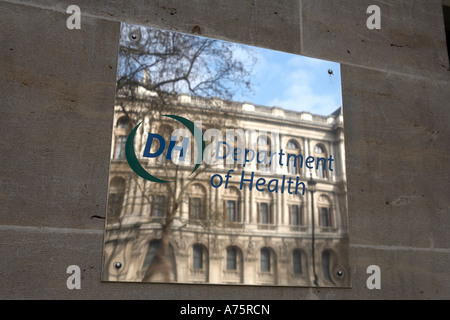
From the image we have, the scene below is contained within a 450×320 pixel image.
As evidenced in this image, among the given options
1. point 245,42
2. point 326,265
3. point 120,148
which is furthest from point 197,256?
point 245,42

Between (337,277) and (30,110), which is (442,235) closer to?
(337,277)

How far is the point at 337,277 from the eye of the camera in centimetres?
426

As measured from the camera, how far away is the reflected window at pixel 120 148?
12.6 feet

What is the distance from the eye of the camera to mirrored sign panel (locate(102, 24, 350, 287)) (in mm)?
3799

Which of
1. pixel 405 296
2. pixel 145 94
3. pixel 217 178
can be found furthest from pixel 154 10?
pixel 405 296

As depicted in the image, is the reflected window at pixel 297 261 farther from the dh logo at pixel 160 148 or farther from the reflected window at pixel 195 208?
the dh logo at pixel 160 148

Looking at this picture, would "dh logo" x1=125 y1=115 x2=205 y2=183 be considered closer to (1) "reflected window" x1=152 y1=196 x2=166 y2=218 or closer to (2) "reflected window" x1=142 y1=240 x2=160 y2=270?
(1) "reflected window" x1=152 y1=196 x2=166 y2=218

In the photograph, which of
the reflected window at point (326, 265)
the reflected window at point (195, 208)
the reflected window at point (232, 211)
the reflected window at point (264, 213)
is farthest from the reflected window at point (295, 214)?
the reflected window at point (195, 208)

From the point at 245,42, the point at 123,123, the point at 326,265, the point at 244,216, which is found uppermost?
the point at 245,42

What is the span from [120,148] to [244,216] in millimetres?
1217

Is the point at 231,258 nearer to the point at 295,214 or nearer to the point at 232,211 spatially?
the point at 232,211

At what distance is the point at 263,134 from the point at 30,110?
2.03 metres

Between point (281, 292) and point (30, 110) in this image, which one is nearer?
point (30, 110)

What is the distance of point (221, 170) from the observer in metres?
4.15
